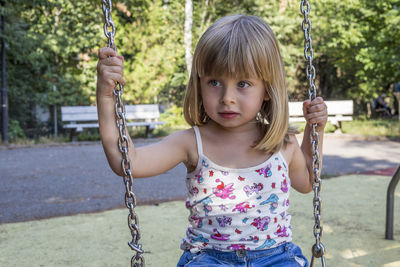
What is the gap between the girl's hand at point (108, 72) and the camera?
4.61 ft

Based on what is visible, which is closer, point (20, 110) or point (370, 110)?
point (20, 110)

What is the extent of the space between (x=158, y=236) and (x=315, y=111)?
5.77 ft

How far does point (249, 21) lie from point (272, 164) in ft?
1.71

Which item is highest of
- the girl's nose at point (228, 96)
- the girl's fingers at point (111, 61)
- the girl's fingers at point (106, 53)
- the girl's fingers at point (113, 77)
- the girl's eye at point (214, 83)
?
the girl's fingers at point (106, 53)

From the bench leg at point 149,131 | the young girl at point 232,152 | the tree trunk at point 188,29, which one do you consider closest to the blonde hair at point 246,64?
the young girl at point 232,152

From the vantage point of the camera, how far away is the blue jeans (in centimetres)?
153

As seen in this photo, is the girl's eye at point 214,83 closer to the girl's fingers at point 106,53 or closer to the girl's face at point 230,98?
the girl's face at point 230,98

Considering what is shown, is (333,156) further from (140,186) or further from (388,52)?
(388,52)

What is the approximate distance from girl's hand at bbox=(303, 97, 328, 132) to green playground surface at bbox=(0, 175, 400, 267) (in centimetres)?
115

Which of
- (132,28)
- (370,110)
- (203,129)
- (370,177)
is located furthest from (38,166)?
(370,110)

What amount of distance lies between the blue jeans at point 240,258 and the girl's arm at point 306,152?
1.19ft

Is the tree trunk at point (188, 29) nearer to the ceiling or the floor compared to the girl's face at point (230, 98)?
nearer to the ceiling

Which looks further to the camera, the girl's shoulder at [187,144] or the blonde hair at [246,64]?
the girl's shoulder at [187,144]

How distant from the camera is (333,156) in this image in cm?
770
